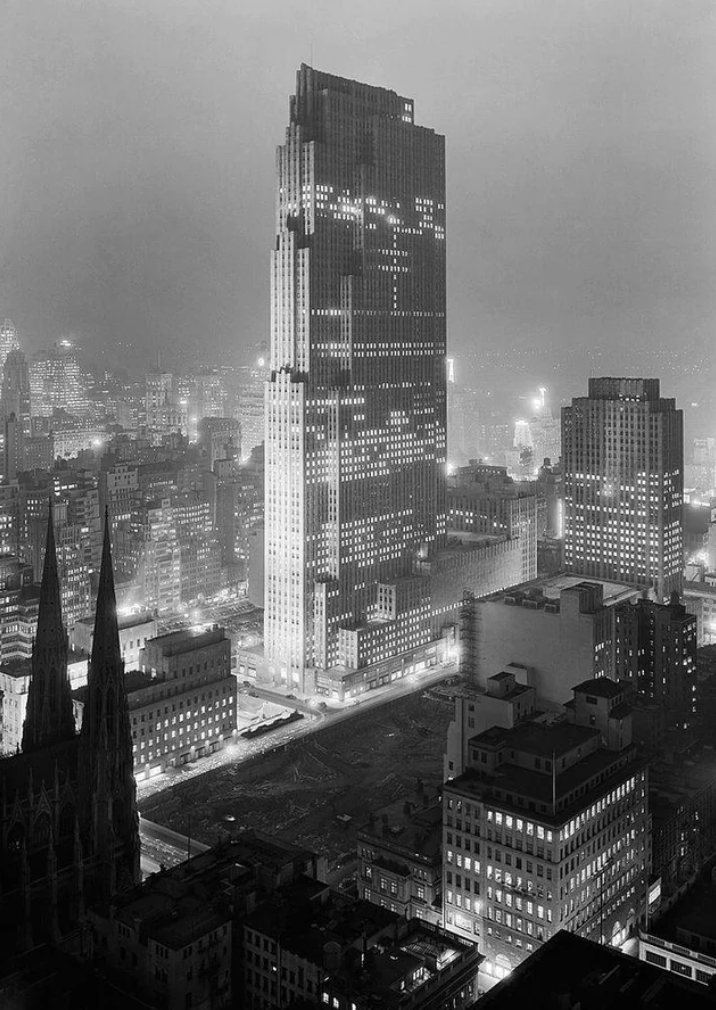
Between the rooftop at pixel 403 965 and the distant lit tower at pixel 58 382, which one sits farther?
the distant lit tower at pixel 58 382

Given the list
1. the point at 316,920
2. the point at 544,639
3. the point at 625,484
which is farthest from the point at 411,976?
the point at 625,484

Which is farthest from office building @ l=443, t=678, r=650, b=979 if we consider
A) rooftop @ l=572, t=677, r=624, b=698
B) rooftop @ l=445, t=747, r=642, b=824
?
rooftop @ l=572, t=677, r=624, b=698

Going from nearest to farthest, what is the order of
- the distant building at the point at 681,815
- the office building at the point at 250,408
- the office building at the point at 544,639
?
the distant building at the point at 681,815
the office building at the point at 544,639
the office building at the point at 250,408

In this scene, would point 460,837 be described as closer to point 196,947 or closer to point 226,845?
point 226,845

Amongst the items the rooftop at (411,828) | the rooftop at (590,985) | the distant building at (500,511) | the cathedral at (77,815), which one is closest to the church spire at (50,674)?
the cathedral at (77,815)

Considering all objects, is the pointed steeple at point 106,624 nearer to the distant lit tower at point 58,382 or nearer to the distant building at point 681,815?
the distant building at point 681,815

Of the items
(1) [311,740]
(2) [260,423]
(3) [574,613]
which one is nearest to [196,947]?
(1) [311,740]

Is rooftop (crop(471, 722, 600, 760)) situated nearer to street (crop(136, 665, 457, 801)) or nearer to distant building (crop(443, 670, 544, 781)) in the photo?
distant building (crop(443, 670, 544, 781))
